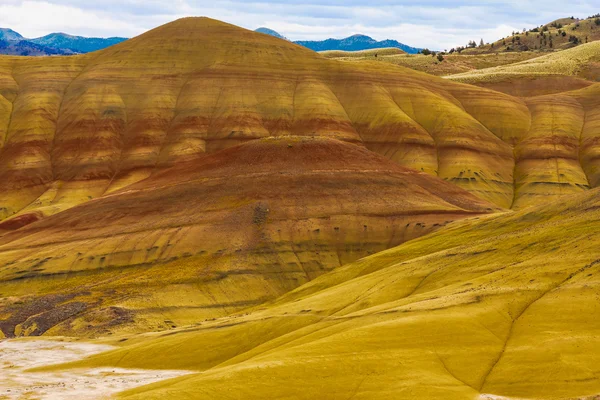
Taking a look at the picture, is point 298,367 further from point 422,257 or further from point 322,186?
point 322,186

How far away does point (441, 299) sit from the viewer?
78688mm

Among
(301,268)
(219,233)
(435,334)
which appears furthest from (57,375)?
(219,233)

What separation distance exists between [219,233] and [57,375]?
54072mm

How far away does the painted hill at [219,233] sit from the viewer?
4665 inches

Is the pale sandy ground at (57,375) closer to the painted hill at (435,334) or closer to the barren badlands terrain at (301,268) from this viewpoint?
the barren badlands terrain at (301,268)

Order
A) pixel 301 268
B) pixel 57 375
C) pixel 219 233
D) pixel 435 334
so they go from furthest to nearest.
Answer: pixel 219 233, pixel 301 268, pixel 57 375, pixel 435 334

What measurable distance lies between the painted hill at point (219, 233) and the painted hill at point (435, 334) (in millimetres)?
21038

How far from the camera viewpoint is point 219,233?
135m

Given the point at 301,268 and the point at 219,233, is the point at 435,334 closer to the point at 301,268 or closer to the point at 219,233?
the point at 301,268

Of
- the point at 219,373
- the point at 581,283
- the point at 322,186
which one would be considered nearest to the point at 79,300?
the point at 322,186

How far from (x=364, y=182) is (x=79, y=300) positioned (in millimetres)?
56268

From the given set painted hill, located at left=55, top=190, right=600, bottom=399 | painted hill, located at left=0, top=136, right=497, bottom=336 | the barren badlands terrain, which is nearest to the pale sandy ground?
the barren badlands terrain

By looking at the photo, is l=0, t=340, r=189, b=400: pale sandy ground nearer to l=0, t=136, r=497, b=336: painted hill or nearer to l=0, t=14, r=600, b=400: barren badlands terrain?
l=0, t=14, r=600, b=400: barren badlands terrain

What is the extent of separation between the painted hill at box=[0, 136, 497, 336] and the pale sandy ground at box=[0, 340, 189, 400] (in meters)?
11.2
